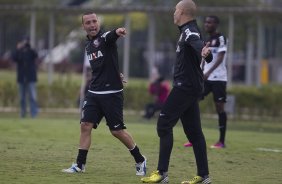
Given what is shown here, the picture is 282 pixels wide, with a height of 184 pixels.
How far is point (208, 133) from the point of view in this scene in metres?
19.3

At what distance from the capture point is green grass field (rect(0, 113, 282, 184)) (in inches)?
428

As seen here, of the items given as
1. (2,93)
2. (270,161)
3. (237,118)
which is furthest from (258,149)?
(2,93)

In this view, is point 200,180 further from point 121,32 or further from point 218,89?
point 218,89

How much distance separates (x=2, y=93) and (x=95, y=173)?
18143mm

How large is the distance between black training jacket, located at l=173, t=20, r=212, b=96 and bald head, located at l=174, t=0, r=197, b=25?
0.07 meters

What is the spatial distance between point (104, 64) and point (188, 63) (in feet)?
4.72

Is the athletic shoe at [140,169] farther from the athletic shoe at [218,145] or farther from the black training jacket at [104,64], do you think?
the athletic shoe at [218,145]

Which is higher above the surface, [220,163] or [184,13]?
[184,13]

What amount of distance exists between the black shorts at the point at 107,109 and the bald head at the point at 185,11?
5.01 ft

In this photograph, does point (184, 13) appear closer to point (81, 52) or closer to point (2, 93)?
point (2, 93)

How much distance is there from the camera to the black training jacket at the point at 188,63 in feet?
33.1

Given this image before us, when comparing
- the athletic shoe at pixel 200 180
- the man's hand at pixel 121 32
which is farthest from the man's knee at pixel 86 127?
the athletic shoe at pixel 200 180

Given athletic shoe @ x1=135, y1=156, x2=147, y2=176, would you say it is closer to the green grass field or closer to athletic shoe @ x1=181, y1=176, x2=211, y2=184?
the green grass field

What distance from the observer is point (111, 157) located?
43.7 ft
